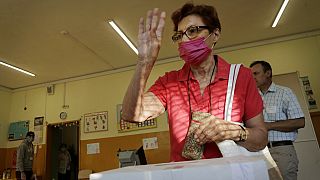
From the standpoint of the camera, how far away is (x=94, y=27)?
3.83 m

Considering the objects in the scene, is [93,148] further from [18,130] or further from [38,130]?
[18,130]

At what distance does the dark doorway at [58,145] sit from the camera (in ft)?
19.1

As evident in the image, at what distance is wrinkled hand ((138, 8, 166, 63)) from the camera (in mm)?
829

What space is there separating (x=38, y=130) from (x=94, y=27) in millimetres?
3428

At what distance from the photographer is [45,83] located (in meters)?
6.17

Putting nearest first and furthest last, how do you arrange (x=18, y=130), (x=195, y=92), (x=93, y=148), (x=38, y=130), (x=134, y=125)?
(x=195, y=92) → (x=134, y=125) → (x=93, y=148) → (x=38, y=130) → (x=18, y=130)

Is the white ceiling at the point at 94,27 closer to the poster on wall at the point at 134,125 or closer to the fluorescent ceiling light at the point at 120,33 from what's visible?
the fluorescent ceiling light at the point at 120,33

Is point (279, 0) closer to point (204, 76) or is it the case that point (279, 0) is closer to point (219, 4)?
point (219, 4)

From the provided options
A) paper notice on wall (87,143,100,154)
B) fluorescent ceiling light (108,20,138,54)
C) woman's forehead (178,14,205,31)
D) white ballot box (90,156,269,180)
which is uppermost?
fluorescent ceiling light (108,20,138,54)

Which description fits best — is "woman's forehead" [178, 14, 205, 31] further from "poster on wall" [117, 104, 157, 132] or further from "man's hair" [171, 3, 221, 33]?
"poster on wall" [117, 104, 157, 132]

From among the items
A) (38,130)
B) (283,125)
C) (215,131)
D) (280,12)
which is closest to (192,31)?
(215,131)

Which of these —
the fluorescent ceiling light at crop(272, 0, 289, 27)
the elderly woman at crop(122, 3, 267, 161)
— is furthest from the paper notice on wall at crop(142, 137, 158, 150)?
the elderly woman at crop(122, 3, 267, 161)

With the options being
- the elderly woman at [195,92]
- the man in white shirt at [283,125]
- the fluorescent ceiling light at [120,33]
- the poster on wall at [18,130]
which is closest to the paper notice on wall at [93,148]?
the poster on wall at [18,130]

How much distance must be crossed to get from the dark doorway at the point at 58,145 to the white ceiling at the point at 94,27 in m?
1.56
